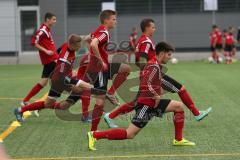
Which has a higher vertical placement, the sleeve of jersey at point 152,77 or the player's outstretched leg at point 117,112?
the sleeve of jersey at point 152,77

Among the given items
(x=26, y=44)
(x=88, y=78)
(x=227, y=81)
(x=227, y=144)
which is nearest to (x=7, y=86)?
(x=227, y=81)

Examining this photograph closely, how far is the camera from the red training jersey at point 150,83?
824 cm

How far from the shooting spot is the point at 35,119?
11.8m

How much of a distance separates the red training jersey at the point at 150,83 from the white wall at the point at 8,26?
2629cm

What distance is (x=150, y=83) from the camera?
830cm

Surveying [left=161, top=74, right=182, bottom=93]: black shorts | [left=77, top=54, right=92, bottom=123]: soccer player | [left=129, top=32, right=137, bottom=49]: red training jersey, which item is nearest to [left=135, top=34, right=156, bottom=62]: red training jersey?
[left=161, top=74, right=182, bottom=93]: black shorts

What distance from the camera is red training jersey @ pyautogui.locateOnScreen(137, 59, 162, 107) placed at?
8.24 m

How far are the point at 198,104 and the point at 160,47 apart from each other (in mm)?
5318

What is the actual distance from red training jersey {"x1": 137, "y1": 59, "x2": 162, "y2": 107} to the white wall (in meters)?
26.3

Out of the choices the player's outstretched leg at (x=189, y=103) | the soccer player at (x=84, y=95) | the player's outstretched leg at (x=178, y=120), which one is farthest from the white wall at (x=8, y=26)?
the player's outstretched leg at (x=178, y=120)

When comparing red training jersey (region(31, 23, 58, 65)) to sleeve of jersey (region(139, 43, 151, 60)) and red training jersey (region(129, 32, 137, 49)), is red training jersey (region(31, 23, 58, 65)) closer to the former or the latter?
sleeve of jersey (region(139, 43, 151, 60))

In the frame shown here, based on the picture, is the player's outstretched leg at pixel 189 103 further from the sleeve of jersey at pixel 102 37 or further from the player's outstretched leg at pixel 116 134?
the player's outstretched leg at pixel 116 134

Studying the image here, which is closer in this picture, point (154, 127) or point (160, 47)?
point (160, 47)

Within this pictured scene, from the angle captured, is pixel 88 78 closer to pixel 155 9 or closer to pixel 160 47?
pixel 160 47
